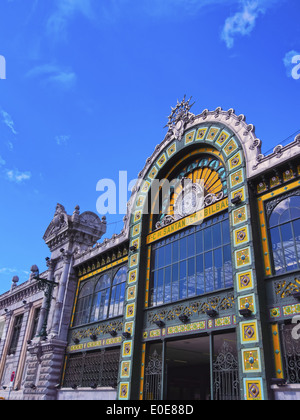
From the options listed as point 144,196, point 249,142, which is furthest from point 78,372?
point 249,142

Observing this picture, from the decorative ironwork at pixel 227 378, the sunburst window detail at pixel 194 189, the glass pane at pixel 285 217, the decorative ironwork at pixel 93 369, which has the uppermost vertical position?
the sunburst window detail at pixel 194 189

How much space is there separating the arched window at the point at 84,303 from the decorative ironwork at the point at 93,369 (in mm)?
2266

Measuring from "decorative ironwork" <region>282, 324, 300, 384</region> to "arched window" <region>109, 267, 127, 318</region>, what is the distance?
10.7 m

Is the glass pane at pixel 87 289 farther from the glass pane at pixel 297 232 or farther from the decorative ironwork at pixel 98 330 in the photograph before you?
the glass pane at pixel 297 232

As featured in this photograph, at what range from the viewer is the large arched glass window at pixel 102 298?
22156 mm

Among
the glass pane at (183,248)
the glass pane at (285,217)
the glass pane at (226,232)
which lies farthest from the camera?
the glass pane at (183,248)

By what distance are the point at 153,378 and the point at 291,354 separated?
24.8 ft

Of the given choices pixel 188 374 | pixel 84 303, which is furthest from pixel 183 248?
pixel 188 374

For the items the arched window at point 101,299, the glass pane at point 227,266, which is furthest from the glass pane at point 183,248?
the arched window at point 101,299

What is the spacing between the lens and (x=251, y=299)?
13.8 metres

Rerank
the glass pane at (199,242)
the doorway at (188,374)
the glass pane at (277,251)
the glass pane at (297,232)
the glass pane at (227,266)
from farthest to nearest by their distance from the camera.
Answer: the doorway at (188,374) → the glass pane at (199,242) → the glass pane at (227,266) → the glass pane at (277,251) → the glass pane at (297,232)

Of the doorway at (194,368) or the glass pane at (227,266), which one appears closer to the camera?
the doorway at (194,368)

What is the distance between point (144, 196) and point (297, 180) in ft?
33.7

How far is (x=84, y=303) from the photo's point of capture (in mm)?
25344
